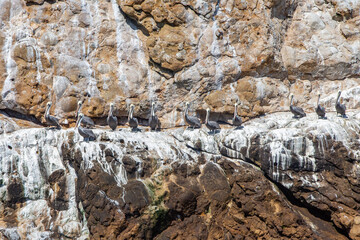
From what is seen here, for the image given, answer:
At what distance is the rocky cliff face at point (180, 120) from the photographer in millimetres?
12297

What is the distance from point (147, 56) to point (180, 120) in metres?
2.73

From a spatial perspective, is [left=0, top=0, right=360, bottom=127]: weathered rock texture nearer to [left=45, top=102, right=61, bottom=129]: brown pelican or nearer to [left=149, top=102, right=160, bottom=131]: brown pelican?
[left=149, top=102, right=160, bottom=131]: brown pelican

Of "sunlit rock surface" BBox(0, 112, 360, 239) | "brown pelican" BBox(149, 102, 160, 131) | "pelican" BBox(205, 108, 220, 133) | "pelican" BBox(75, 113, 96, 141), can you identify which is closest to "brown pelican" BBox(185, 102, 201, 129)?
"pelican" BBox(205, 108, 220, 133)

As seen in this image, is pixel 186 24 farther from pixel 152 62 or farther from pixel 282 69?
pixel 282 69

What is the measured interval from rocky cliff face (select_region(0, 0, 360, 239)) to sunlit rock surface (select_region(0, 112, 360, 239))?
0.11 ft

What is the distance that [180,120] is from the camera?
15680 millimetres

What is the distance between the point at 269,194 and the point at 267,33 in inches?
251

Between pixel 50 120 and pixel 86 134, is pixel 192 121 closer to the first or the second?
pixel 86 134

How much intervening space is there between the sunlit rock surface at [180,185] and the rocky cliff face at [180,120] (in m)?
0.03

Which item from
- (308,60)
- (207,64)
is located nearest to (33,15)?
(207,64)

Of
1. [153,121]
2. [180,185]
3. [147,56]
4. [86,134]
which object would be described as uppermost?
[147,56]

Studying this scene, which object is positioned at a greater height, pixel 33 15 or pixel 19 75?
pixel 33 15

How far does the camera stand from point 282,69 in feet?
53.6

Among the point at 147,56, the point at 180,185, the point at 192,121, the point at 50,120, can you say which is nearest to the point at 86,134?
the point at 50,120
